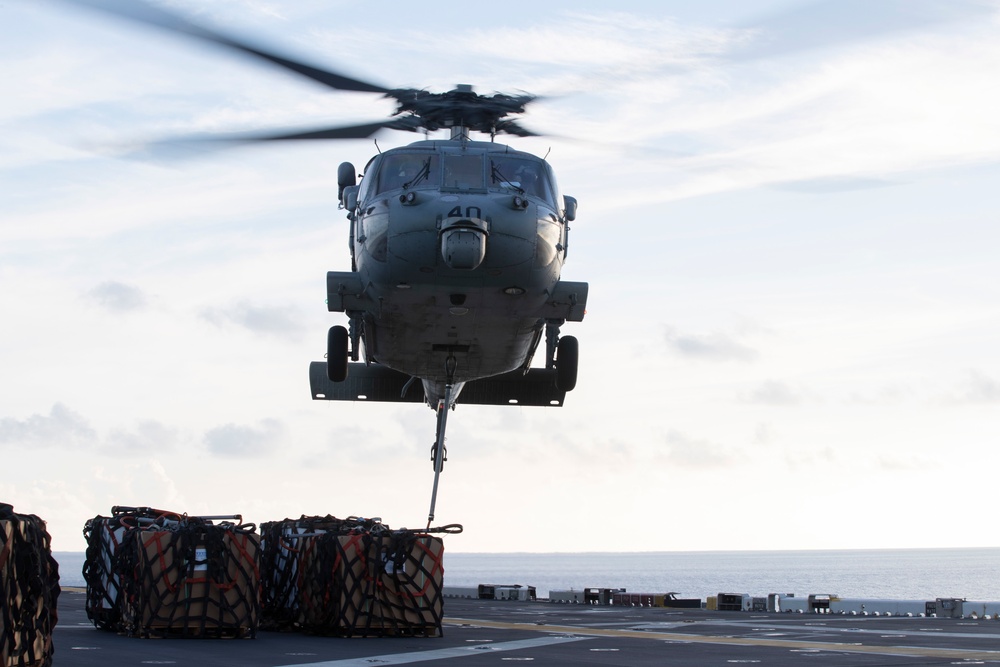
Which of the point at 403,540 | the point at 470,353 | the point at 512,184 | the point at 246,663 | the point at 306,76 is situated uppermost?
the point at 306,76

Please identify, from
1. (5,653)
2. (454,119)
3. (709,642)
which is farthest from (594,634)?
(5,653)

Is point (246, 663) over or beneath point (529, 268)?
beneath

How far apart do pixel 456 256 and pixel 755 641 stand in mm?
7580

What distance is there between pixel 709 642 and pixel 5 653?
1087cm

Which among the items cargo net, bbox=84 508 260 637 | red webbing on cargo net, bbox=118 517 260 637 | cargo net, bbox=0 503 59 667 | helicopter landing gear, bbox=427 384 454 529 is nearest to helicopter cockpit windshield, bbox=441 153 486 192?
helicopter landing gear, bbox=427 384 454 529

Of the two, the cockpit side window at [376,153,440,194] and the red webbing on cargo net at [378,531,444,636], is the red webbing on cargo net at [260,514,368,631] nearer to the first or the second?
the red webbing on cargo net at [378,531,444,636]

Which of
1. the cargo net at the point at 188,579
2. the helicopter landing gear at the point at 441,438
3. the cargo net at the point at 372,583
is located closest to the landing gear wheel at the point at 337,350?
the helicopter landing gear at the point at 441,438

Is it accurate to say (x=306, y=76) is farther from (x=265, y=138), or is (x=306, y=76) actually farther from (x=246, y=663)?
(x=246, y=663)

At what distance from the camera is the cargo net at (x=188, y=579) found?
15984 millimetres

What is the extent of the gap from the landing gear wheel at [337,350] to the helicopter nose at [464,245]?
441 cm

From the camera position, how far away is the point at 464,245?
1645 cm

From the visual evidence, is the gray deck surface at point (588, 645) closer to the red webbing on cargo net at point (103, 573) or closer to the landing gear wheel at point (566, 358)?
the red webbing on cargo net at point (103, 573)

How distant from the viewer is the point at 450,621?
22.3m

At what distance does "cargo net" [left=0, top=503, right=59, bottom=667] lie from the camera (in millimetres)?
9680
